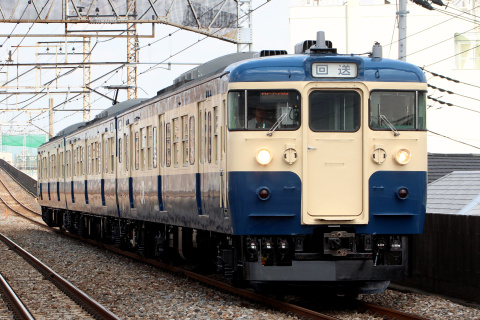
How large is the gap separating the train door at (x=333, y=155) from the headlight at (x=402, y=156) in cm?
41

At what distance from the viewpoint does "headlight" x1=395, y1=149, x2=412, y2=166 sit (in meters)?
10.1

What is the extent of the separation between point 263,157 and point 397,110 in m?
1.62

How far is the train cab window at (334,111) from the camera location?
33.2 ft

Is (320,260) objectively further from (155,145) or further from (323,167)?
(155,145)

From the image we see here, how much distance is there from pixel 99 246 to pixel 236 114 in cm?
1271

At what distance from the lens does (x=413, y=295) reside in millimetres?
11375

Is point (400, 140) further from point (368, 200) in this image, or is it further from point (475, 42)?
point (475, 42)

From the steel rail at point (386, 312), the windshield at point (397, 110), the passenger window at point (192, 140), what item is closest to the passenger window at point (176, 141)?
the passenger window at point (192, 140)

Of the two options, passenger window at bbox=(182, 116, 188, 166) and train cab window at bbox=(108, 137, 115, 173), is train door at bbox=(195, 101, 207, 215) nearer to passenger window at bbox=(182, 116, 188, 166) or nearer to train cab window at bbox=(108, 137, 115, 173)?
passenger window at bbox=(182, 116, 188, 166)

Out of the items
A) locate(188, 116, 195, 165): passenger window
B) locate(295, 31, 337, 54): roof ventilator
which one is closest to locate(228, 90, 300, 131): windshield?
locate(295, 31, 337, 54): roof ventilator

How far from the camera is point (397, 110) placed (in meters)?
10.2

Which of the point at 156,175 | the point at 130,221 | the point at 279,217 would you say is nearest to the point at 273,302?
the point at 279,217

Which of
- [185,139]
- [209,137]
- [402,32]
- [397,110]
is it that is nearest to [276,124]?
[397,110]

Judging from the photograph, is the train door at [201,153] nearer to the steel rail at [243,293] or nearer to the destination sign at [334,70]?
the steel rail at [243,293]
